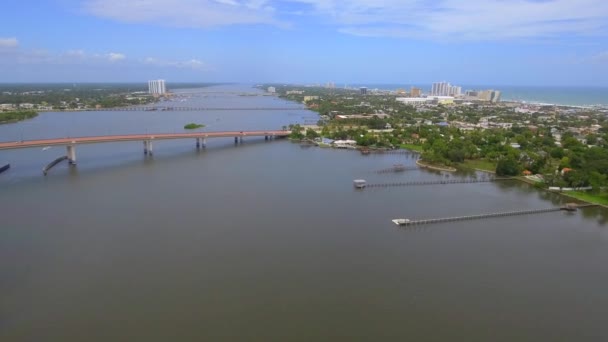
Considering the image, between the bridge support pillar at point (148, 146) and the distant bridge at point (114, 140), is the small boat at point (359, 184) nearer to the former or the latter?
the distant bridge at point (114, 140)

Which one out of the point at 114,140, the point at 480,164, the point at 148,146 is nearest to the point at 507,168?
the point at 480,164

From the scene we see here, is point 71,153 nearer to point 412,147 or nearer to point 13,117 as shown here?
point 412,147

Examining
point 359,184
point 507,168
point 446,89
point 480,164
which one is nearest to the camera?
point 359,184

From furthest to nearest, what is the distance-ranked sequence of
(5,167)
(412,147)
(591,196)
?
(412,147), (5,167), (591,196)

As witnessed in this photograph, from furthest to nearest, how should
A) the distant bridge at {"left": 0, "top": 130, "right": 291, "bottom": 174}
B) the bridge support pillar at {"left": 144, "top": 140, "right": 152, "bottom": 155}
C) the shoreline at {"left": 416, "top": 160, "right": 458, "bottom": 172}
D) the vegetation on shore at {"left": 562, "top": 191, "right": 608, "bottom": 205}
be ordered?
1. the bridge support pillar at {"left": 144, "top": 140, "right": 152, "bottom": 155}
2. the shoreline at {"left": 416, "top": 160, "right": 458, "bottom": 172}
3. the distant bridge at {"left": 0, "top": 130, "right": 291, "bottom": 174}
4. the vegetation on shore at {"left": 562, "top": 191, "right": 608, "bottom": 205}

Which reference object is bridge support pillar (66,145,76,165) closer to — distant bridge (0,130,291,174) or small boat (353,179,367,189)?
distant bridge (0,130,291,174)

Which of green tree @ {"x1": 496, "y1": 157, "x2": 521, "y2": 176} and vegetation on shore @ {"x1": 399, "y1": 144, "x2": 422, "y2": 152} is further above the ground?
green tree @ {"x1": 496, "y1": 157, "x2": 521, "y2": 176}

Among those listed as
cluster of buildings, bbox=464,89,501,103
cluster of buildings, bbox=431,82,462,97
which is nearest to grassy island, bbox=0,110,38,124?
cluster of buildings, bbox=464,89,501,103

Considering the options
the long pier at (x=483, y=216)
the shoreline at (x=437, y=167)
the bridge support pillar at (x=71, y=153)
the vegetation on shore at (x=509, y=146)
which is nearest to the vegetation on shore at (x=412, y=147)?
the vegetation on shore at (x=509, y=146)

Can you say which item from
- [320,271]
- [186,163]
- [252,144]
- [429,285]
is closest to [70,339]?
[320,271]
